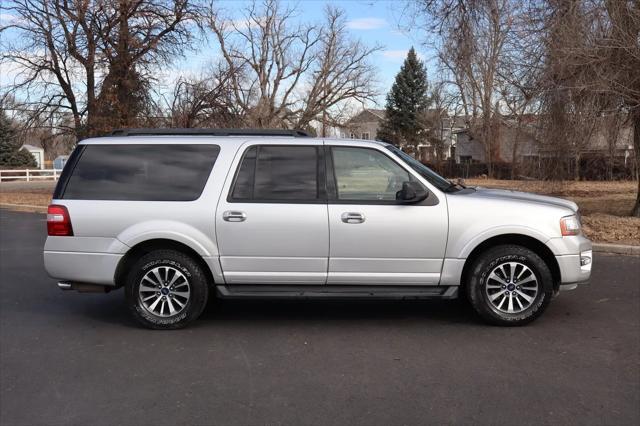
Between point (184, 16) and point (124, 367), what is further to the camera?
point (184, 16)

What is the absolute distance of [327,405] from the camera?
403cm

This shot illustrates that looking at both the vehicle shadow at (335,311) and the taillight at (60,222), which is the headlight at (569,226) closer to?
the vehicle shadow at (335,311)

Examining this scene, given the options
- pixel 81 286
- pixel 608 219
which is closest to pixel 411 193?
pixel 81 286

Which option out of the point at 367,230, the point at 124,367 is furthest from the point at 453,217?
the point at 124,367

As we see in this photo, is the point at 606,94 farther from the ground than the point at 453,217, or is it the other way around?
the point at 606,94

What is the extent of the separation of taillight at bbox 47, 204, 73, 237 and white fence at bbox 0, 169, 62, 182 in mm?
41660

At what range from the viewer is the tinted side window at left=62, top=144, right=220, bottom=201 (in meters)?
5.79

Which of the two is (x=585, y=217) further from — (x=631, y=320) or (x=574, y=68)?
(x=631, y=320)

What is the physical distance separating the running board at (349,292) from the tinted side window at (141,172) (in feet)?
3.81

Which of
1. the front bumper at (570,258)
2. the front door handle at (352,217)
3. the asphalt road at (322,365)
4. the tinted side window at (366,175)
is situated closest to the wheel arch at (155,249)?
the asphalt road at (322,365)

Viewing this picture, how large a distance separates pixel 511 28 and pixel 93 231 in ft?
34.8

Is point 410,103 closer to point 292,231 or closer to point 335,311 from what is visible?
point 335,311

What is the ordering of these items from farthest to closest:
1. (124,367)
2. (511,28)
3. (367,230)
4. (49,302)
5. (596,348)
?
(511,28) → (49,302) → (367,230) → (596,348) → (124,367)

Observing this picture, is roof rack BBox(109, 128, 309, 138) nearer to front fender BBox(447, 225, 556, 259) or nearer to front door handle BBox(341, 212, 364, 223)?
front door handle BBox(341, 212, 364, 223)
